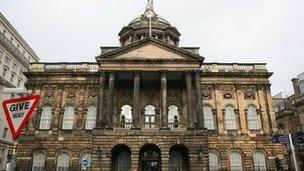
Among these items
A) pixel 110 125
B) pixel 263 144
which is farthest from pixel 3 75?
pixel 263 144

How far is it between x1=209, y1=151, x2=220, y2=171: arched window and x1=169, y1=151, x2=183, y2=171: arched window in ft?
11.5

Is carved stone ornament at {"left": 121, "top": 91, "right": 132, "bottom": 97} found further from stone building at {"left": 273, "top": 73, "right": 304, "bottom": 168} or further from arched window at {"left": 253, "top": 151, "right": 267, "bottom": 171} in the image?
stone building at {"left": 273, "top": 73, "right": 304, "bottom": 168}

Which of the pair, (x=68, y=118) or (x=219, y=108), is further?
(x=219, y=108)

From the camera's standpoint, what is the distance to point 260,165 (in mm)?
30266

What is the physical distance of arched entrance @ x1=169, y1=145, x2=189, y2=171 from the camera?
91.9 ft

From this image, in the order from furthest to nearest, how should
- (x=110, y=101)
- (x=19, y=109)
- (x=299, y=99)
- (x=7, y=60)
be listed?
(x=7, y=60), (x=299, y=99), (x=110, y=101), (x=19, y=109)

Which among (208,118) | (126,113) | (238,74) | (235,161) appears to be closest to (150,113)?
(126,113)

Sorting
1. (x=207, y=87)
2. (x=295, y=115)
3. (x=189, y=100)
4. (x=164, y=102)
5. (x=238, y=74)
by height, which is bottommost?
(x=164, y=102)

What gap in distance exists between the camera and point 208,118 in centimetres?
3178

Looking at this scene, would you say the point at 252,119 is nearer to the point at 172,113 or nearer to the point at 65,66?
the point at 172,113

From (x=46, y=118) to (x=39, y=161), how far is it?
450 cm

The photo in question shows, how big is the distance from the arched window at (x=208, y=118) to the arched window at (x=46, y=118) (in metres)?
16.7

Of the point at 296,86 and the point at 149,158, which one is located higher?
the point at 296,86

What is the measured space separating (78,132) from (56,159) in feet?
11.1
